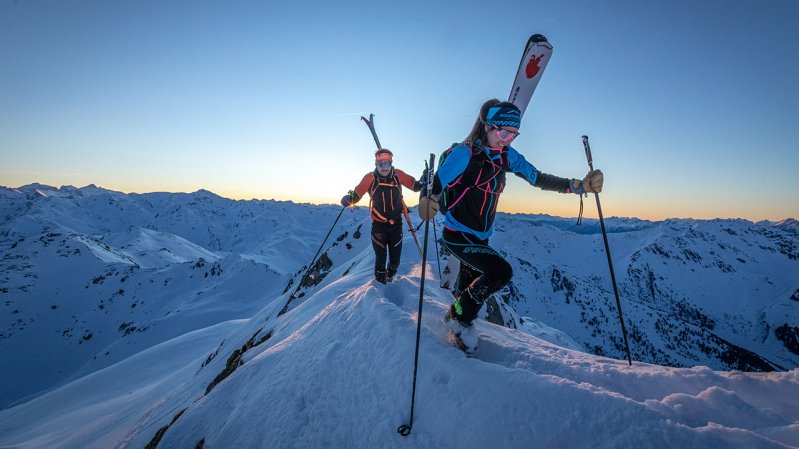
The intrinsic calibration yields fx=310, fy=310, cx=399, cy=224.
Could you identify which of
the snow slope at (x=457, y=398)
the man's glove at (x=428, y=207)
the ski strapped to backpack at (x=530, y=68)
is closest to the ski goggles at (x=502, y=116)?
the man's glove at (x=428, y=207)

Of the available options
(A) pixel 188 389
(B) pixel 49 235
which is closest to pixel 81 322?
(B) pixel 49 235

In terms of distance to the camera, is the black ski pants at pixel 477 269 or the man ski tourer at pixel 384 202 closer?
the black ski pants at pixel 477 269

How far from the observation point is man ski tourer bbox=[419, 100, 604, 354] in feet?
13.1

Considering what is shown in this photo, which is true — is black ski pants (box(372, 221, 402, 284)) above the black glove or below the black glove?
below

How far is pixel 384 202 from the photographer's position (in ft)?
26.3

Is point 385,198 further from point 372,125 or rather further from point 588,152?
point 588,152

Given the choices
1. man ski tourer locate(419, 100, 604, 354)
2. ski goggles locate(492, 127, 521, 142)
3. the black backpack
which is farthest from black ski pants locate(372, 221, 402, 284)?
ski goggles locate(492, 127, 521, 142)

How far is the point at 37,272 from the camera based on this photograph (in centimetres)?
9688

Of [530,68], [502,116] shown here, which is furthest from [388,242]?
[530,68]

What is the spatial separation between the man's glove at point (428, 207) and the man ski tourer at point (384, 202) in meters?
4.06

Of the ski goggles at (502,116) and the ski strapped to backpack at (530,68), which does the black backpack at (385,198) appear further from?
the ski goggles at (502,116)

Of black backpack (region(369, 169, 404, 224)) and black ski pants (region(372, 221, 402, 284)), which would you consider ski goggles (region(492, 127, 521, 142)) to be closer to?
black backpack (region(369, 169, 404, 224))

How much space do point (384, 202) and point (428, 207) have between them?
4.17 m

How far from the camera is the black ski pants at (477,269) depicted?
396 centimetres
